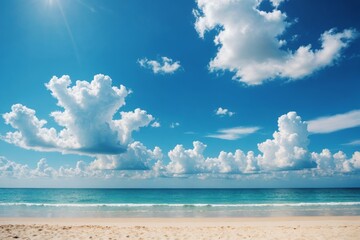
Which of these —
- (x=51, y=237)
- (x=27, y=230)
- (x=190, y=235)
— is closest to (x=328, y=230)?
(x=190, y=235)

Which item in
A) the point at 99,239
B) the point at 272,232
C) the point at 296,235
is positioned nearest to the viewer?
the point at 99,239

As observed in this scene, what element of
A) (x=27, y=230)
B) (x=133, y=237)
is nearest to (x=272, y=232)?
(x=133, y=237)

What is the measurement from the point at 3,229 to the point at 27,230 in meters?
1.43

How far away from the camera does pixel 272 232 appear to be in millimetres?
12336

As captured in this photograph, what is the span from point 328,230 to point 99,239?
11.3 metres

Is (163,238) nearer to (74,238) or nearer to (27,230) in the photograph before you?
(74,238)

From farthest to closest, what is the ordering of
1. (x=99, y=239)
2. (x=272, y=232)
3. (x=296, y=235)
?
(x=272, y=232), (x=296, y=235), (x=99, y=239)

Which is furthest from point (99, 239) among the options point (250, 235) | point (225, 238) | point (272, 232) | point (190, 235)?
point (272, 232)

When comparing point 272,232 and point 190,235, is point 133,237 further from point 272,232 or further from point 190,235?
point 272,232

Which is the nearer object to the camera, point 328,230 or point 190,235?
point 190,235

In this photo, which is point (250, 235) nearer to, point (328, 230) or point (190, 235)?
point (190, 235)

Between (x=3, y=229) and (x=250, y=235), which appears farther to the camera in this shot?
(x=3, y=229)

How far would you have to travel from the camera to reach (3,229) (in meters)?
12.5

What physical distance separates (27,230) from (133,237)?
213 inches
